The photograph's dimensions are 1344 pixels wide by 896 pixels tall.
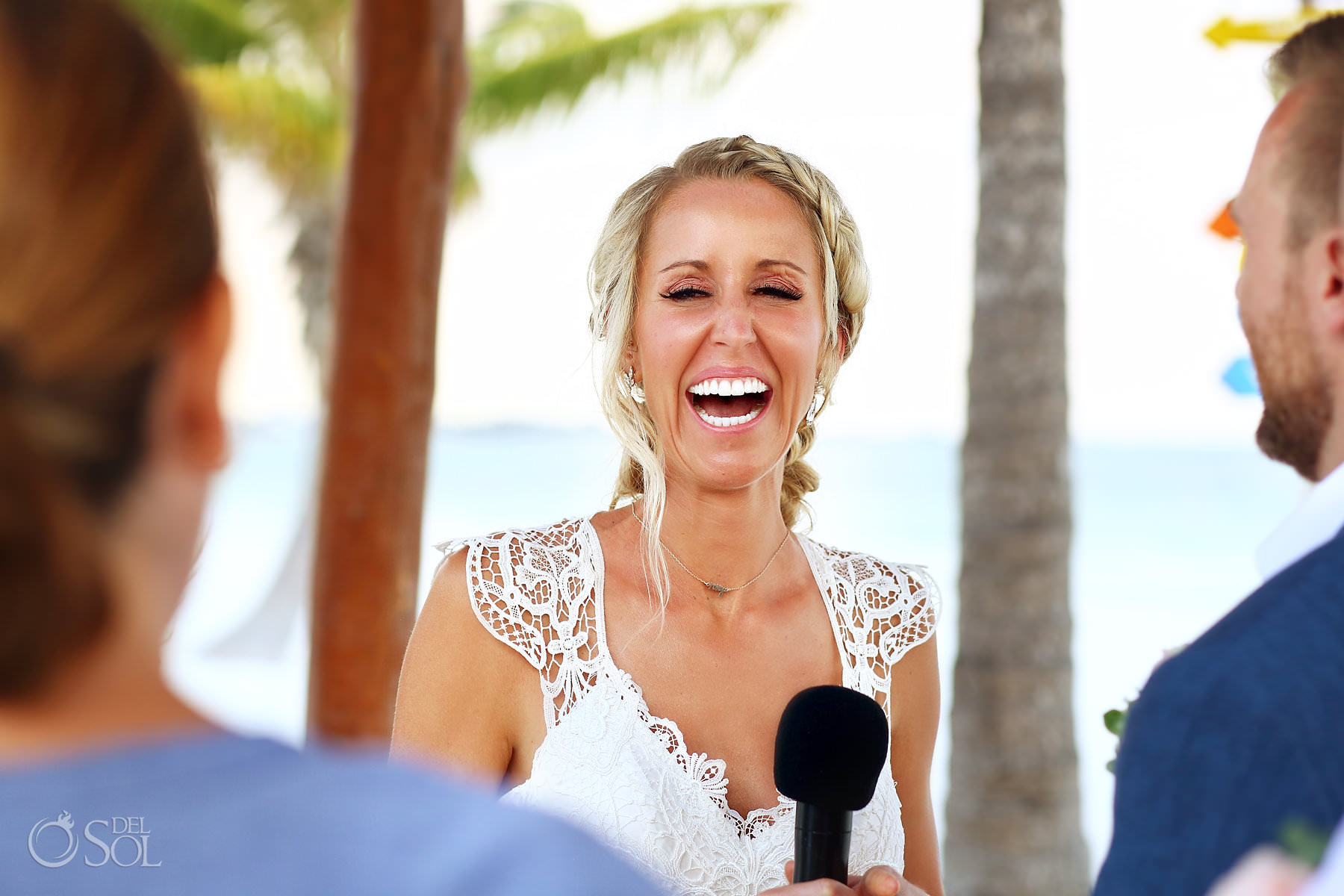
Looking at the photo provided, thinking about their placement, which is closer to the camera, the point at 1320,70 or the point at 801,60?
the point at 1320,70

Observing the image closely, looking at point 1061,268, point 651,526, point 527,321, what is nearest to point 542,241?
point 527,321

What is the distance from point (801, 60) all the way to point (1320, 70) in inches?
1521

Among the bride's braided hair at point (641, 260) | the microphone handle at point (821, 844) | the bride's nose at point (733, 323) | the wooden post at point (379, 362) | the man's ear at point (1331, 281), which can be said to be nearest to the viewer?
the man's ear at point (1331, 281)

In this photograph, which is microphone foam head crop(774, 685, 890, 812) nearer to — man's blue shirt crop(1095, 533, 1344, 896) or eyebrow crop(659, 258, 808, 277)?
man's blue shirt crop(1095, 533, 1344, 896)

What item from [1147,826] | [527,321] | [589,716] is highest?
[527,321]

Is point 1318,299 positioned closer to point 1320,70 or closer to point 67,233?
point 1320,70

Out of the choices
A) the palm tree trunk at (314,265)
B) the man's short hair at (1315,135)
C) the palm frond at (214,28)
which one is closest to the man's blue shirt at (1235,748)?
the man's short hair at (1315,135)

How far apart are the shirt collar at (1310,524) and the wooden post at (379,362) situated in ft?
12.3

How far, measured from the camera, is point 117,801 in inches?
32.9

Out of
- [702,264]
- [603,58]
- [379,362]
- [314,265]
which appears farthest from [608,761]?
[314,265]

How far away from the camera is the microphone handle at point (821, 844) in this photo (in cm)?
206

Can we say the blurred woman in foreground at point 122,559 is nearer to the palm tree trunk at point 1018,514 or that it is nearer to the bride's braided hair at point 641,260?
the bride's braided hair at point 641,260

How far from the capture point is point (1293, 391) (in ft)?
5.40

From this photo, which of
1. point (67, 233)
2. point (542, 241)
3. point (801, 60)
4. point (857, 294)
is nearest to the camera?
point (67, 233)
